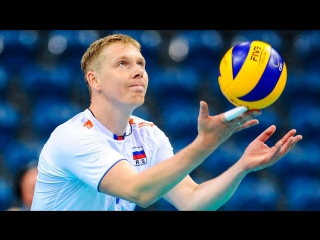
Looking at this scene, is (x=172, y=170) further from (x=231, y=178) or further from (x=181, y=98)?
(x=181, y=98)

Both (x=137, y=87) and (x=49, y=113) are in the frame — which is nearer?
(x=137, y=87)

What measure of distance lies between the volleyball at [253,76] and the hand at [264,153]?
0.36 m

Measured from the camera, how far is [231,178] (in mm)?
4742

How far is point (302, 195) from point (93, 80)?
5795 mm

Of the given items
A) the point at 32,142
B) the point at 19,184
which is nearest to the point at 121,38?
the point at 19,184

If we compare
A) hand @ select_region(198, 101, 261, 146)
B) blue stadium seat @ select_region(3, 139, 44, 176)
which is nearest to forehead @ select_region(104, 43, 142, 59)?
hand @ select_region(198, 101, 261, 146)

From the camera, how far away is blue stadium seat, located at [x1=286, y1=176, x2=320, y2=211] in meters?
9.82

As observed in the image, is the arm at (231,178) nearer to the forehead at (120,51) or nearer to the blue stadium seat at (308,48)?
the forehead at (120,51)

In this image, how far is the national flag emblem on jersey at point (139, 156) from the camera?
17.3 ft

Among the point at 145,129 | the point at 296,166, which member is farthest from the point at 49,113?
the point at 145,129

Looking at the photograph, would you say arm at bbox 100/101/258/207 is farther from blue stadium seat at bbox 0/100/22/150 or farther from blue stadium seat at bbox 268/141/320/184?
blue stadium seat at bbox 268/141/320/184

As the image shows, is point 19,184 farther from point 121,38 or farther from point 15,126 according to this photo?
point 121,38

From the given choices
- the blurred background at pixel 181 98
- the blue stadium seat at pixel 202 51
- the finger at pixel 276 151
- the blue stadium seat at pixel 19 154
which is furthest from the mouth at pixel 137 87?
the blue stadium seat at pixel 202 51

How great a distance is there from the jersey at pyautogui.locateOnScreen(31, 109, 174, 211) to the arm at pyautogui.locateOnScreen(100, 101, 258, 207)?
5.3 inches
